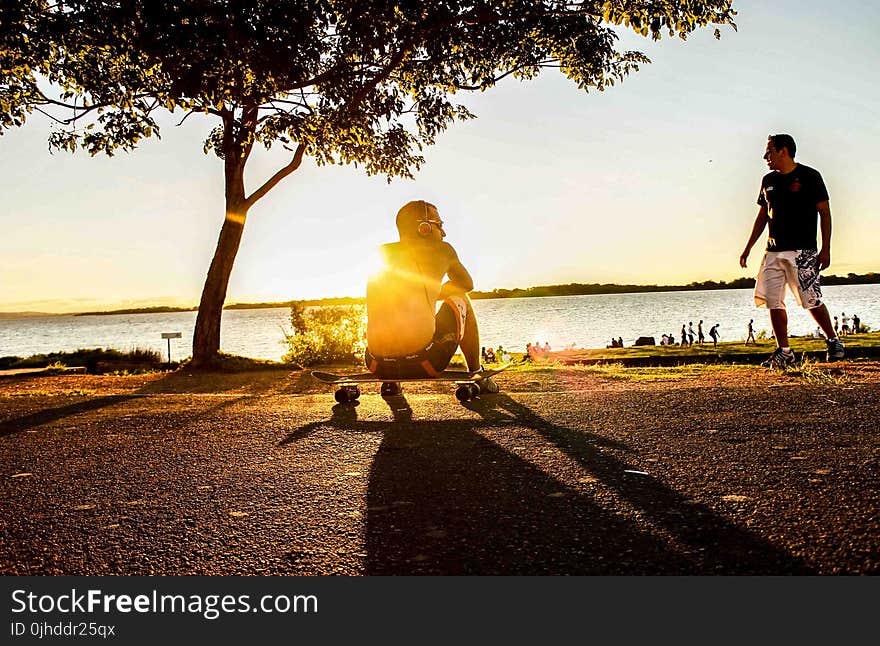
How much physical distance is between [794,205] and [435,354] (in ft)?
15.8

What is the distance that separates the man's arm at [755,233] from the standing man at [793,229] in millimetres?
113

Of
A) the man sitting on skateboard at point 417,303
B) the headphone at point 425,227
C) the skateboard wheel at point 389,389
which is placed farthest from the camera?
the skateboard wheel at point 389,389

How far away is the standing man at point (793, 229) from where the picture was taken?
26.0 ft

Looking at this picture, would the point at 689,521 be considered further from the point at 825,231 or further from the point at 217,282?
the point at 217,282

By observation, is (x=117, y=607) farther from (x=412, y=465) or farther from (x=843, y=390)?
(x=843, y=390)

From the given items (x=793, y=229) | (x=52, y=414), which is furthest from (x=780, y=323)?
(x=52, y=414)

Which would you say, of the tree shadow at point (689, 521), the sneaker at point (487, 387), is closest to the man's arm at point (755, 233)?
the sneaker at point (487, 387)

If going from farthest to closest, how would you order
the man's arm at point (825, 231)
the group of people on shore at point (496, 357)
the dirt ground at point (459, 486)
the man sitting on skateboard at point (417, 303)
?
1. the group of people on shore at point (496, 357)
2. the man's arm at point (825, 231)
3. the man sitting on skateboard at point (417, 303)
4. the dirt ground at point (459, 486)

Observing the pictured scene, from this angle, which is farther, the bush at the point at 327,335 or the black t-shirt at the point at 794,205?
the bush at the point at 327,335

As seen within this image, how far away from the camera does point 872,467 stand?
11.8ft

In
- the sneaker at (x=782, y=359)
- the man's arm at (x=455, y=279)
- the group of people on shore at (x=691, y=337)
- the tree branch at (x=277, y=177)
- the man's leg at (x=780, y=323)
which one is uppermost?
the tree branch at (x=277, y=177)

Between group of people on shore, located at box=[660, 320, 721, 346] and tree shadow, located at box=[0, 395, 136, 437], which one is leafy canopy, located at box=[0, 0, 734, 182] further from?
group of people on shore, located at box=[660, 320, 721, 346]

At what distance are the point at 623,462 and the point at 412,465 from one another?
124 centimetres

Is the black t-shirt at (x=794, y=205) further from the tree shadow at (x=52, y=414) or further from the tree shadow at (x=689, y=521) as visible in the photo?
the tree shadow at (x=52, y=414)
